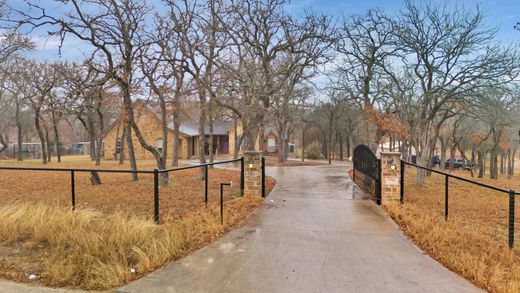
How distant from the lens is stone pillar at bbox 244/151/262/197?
9667 mm

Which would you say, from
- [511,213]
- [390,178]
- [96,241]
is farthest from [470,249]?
[96,241]

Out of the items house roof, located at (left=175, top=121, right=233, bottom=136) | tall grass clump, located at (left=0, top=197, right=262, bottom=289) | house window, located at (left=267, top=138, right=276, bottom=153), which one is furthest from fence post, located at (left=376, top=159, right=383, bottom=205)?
house window, located at (left=267, top=138, right=276, bottom=153)

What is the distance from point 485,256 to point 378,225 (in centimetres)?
211

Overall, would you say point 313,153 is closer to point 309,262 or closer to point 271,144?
point 271,144

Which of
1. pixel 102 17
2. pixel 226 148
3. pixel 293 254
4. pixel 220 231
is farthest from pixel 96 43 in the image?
pixel 226 148

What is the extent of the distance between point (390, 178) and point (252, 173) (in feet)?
11.5

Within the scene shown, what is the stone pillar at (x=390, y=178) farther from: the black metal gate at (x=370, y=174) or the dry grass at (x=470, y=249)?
the dry grass at (x=470, y=249)

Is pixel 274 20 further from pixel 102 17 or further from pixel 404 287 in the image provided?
pixel 404 287

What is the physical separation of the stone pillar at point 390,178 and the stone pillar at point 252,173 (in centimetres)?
313

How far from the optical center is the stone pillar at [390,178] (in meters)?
8.81

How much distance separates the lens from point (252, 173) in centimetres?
975

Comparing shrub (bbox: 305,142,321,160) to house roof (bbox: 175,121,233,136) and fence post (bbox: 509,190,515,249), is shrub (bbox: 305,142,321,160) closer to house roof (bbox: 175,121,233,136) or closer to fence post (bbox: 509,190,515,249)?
house roof (bbox: 175,121,233,136)

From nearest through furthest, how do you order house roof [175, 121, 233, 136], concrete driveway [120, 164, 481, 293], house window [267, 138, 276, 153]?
concrete driveway [120, 164, 481, 293] < house roof [175, 121, 233, 136] < house window [267, 138, 276, 153]

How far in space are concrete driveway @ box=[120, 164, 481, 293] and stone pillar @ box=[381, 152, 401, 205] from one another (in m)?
1.36
